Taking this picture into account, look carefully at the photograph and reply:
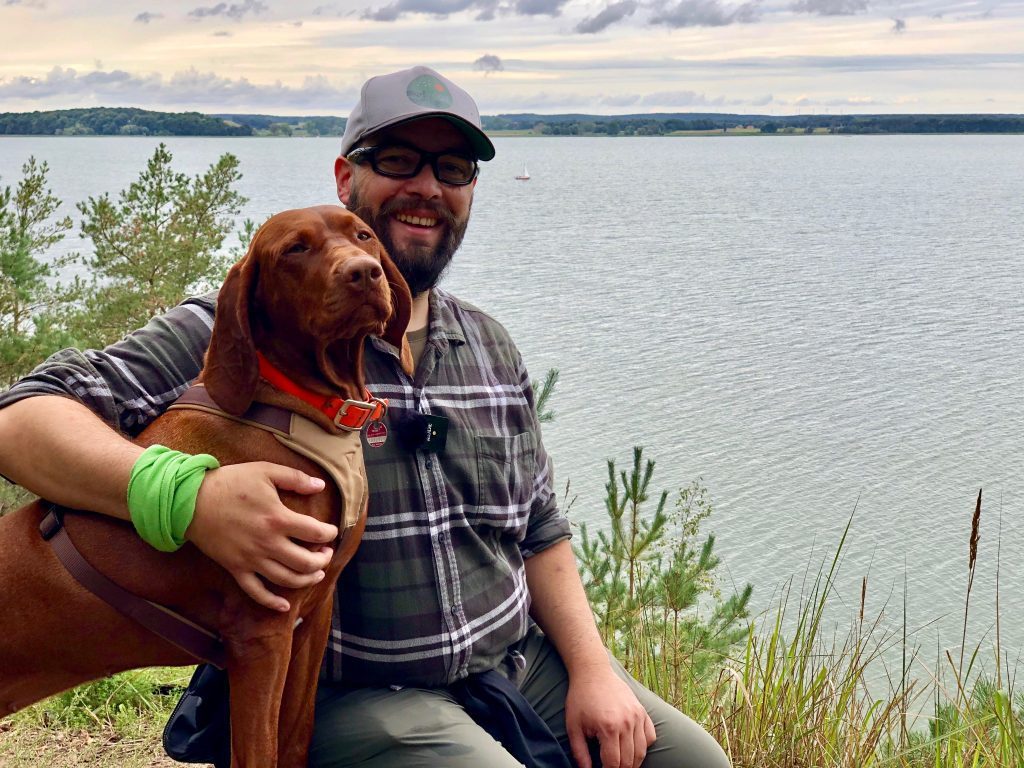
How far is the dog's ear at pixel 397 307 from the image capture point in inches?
91.4

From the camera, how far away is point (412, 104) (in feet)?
8.78

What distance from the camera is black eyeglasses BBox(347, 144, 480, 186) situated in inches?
108

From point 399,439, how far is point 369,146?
80 cm

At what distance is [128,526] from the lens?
2.03 metres

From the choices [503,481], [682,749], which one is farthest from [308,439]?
[682,749]

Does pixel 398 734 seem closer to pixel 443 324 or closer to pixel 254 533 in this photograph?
pixel 254 533

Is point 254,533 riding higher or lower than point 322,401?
lower

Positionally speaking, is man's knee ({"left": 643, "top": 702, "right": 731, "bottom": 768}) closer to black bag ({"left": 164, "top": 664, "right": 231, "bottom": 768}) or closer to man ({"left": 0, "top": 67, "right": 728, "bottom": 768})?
man ({"left": 0, "top": 67, "right": 728, "bottom": 768})

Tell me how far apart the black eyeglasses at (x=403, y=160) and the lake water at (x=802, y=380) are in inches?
108

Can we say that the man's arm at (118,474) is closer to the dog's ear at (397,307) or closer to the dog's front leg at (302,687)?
the dog's front leg at (302,687)

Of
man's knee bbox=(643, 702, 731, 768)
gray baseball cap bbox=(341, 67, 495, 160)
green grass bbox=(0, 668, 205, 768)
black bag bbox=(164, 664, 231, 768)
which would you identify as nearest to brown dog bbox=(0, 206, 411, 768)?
black bag bbox=(164, 664, 231, 768)

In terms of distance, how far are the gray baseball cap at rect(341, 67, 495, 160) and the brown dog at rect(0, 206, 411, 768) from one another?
573mm

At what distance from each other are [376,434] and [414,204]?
0.68 m

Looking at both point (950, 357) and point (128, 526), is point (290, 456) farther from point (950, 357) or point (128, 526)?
point (950, 357)
